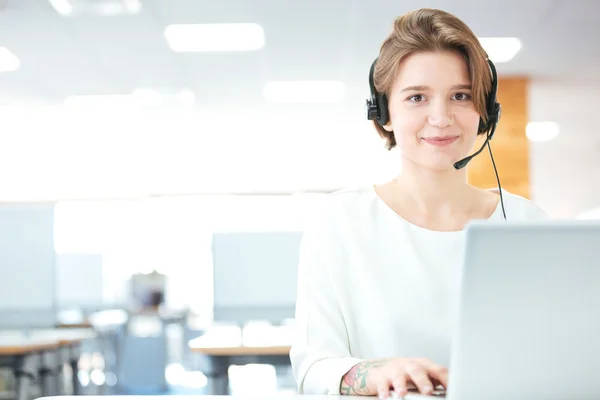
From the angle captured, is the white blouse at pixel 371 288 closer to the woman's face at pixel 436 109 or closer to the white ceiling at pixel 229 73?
the woman's face at pixel 436 109

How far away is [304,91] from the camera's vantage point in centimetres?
658

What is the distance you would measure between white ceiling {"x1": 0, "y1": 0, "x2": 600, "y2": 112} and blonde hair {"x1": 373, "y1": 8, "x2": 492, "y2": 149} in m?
3.36

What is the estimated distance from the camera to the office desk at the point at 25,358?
4536 mm

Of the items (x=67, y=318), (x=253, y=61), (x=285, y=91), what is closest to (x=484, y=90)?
(x=253, y=61)

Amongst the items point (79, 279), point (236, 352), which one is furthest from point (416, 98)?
point (79, 279)

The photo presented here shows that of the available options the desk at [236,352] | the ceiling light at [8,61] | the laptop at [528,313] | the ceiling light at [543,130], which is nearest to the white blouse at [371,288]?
the laptop at [528,313]

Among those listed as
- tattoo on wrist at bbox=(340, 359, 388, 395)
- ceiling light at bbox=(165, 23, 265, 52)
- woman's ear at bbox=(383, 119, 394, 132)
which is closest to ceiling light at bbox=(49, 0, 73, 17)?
ceiling light at bbox=(165, 23, 265, 52)

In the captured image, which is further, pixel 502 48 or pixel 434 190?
pixel 502 48

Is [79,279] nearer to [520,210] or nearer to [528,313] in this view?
[520,210]

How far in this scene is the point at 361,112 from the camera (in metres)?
7.35

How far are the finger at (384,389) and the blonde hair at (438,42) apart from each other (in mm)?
497

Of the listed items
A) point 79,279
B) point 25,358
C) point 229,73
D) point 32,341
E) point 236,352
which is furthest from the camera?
point 79,279

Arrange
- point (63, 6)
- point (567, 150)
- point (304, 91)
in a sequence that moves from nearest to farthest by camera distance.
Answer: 1. point (63, 6)
2. point (304, 91)
3. point (567, 150)

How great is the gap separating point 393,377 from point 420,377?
0.04 m
